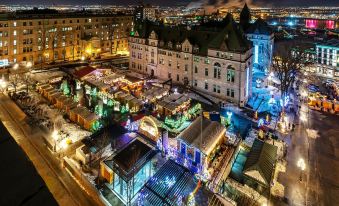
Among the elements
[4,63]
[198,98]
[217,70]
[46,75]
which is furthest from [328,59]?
[4,63]

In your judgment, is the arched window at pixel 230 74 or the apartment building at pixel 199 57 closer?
the apartment building at pixel 199 57

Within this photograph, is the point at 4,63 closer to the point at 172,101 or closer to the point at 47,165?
the point at 172,101

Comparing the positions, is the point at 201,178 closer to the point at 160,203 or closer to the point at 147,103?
the point at 160,203

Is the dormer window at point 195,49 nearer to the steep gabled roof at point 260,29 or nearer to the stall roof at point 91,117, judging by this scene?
the steep gabled roof at point 260,29

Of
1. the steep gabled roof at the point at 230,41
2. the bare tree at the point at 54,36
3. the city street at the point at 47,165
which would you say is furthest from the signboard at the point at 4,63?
the steep gabled roof at the point at 230,41

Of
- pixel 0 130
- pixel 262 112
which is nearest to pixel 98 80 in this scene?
pixel 262 112
